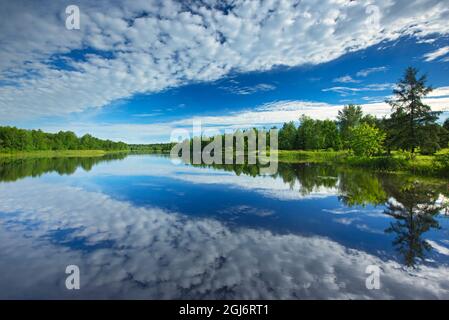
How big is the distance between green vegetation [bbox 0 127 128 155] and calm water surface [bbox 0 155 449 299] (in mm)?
98781

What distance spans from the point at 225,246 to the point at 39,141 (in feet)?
426

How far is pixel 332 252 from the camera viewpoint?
8094mm

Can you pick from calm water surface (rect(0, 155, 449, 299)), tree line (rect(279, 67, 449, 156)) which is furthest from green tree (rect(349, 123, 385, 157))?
calm water surface (rect(0, 155, 449, 299))

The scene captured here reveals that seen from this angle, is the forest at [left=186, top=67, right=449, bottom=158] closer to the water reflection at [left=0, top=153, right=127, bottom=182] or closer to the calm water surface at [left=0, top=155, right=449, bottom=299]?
the calm water surface at [left=0, top=155, right=449, bottom=299]

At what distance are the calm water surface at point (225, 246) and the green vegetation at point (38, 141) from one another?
98781 mm

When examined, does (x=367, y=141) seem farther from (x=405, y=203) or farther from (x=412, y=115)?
(x=405, y=203)

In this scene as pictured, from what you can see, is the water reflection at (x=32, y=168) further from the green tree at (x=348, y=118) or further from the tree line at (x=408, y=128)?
the green tree at (x=348, y=118)

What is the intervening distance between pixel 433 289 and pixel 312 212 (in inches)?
275

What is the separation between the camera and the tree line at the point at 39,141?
9119cm

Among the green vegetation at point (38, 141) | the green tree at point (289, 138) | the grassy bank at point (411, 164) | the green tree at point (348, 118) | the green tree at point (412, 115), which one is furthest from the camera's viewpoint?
the green vegetation at point (38, 141)

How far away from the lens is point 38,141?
109438mm

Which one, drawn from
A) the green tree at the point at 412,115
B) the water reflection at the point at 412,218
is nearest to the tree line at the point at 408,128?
the green tree at the point at 412,115

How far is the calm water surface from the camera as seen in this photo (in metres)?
6.02

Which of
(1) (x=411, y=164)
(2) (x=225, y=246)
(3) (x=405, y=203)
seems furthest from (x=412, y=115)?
(2) (x=225, y=246)
